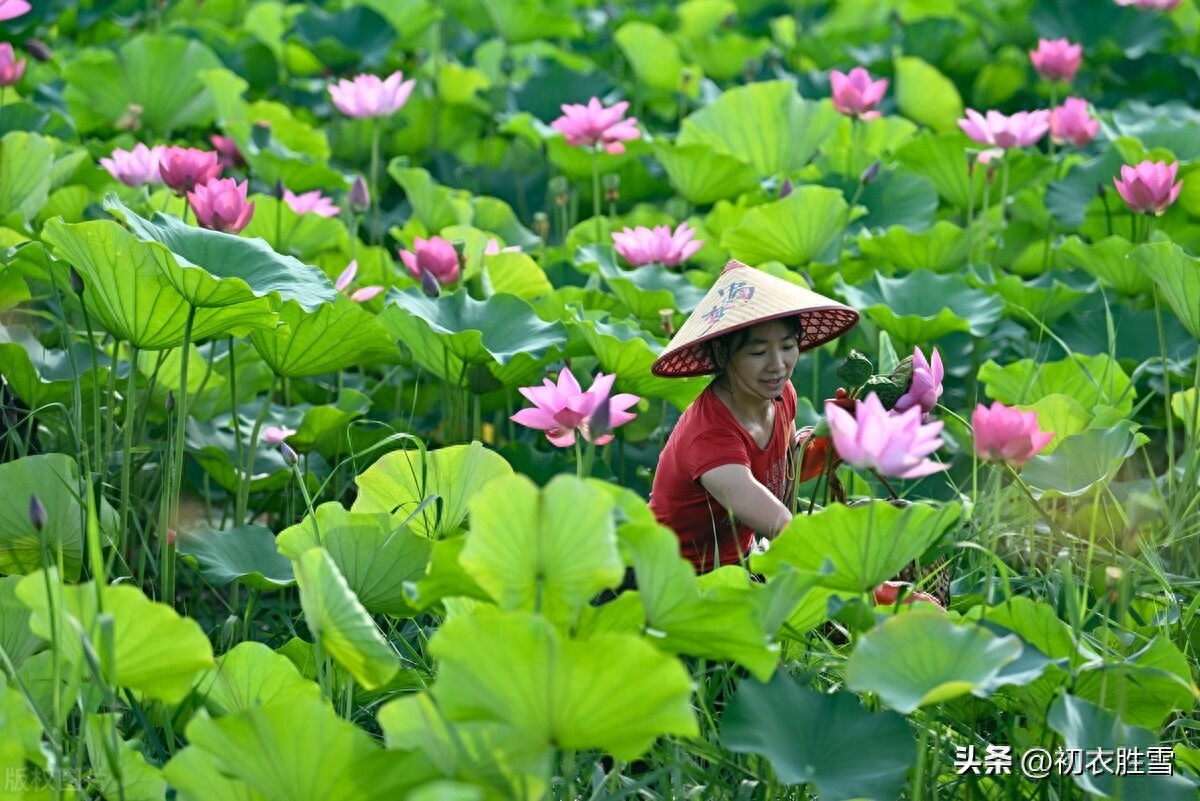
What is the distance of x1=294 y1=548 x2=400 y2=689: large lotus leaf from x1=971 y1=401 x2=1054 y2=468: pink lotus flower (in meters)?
0.66

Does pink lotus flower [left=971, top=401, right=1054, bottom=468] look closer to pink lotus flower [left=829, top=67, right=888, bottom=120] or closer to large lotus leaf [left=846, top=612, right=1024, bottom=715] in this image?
large lotus leaf [left=846, top=612, right=1024, bottom=715]

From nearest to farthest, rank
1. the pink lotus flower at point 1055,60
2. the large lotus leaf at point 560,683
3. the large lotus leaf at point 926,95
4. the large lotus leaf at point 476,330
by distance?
1. the large lotus leaf at point 560,683
2. the large lotus leaf at point 476,330
3. the pink lotus flower at point 1055,60
4. the large lotus leaf at point 926,95

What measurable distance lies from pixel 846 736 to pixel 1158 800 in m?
0.35

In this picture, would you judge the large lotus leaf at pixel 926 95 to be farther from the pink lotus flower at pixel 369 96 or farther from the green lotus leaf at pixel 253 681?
→ the green lotus leaf at pixel 253 681

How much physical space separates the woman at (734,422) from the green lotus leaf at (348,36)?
2.29 m

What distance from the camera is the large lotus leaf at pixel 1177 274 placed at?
7.07 feet

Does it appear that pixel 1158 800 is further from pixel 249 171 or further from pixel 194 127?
pixel 194 127

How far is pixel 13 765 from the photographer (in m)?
1.43

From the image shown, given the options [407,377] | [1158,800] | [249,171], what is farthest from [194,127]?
[1158,800]

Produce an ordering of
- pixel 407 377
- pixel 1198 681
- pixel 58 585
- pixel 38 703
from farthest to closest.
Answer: pixel 407 377, pixel 1198 681, pixel 38 703, pixel 58 585

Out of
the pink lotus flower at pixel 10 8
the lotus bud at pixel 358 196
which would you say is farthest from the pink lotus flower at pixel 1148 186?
the pink lotus flower at pixel 10 8

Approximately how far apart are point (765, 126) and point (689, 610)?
2053 millimetres

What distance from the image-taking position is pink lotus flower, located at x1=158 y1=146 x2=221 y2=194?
2.48 metres

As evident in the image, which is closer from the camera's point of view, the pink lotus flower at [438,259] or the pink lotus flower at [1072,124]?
the pink lotus flower at [438,259]
